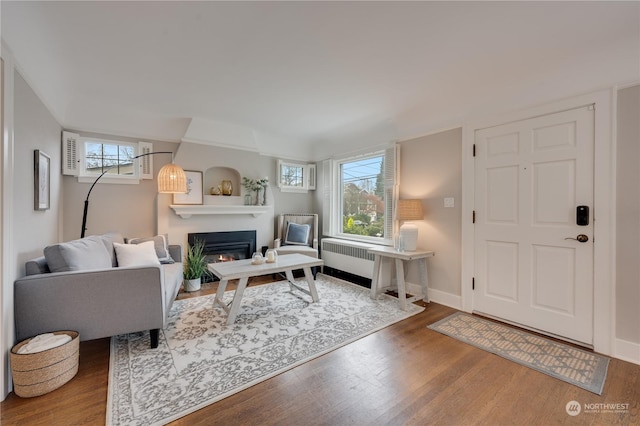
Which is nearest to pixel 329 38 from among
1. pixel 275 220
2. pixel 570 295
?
pixel 570 295

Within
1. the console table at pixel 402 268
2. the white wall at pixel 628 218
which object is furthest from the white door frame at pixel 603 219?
the console table at pixel 402 268

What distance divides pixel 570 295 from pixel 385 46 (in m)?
2.64

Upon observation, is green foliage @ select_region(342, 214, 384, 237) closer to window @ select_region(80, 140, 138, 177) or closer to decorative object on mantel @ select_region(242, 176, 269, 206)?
decorative object on mantel @ select_region(242, 176, 269, 206)

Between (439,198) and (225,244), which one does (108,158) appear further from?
(439,198)

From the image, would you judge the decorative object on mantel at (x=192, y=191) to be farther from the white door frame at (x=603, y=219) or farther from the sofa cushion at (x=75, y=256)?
the white door frame at (x=603, y=219)

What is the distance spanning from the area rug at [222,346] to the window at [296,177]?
87.7 inches

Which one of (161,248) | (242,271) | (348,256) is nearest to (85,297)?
(242,271)

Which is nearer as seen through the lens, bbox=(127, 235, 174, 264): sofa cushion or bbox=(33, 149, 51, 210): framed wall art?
bbox=(33, 149, 51, 210): framed wall art

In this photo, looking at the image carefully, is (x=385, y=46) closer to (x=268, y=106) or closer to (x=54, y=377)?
(x=268, y=106)

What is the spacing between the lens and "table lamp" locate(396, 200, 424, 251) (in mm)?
3203

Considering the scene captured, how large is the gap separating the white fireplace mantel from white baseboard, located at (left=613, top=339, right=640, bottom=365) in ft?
14.0

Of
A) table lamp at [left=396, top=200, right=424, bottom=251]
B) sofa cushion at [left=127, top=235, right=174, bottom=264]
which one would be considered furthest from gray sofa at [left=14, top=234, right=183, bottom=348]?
table lamp at [left=396, top=200, right=424, bottom=251]

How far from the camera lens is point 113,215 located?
141 inches

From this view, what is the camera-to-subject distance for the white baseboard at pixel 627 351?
1.99 m
